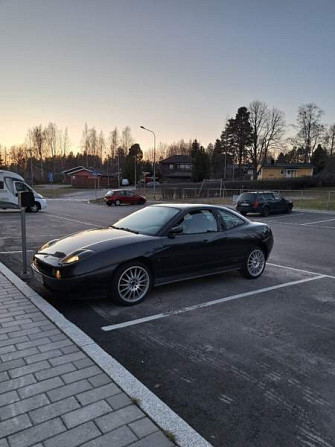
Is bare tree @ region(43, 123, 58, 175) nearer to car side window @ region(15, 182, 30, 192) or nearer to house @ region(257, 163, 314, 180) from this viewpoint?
house @ region(257, 163, 314, 180)

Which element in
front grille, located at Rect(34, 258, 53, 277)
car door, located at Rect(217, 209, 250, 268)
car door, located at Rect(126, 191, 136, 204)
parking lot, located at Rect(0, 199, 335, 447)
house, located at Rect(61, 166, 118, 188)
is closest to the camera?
parking lot, located at Rect(0, 199, 335, 447)

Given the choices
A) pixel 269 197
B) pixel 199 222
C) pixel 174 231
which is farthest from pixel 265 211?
pixel 174 231

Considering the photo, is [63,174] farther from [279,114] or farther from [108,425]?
[108,425]

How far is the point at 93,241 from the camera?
17.4 feet

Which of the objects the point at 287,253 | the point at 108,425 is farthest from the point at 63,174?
the point at 108,425

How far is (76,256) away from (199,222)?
7.40 feet

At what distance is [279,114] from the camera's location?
75438 millimetres

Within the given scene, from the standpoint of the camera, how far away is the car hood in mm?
5062

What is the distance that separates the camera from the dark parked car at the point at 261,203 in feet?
73.8

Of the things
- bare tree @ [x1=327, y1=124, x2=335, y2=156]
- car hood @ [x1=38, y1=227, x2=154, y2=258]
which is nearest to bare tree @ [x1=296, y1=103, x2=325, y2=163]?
bare tree @ [x1=327, y1=124, x2=335, y2=156]

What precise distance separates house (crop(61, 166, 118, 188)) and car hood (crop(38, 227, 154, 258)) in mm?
68258

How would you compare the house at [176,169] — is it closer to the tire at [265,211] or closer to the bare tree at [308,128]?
the bare tree at [308,128]

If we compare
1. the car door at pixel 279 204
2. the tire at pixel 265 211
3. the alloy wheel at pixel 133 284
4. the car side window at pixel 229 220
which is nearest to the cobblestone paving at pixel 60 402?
the alloy wheel at pixel 133 284

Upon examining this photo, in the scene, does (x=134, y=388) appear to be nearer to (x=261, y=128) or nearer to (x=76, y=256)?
(x=76, y=256)
